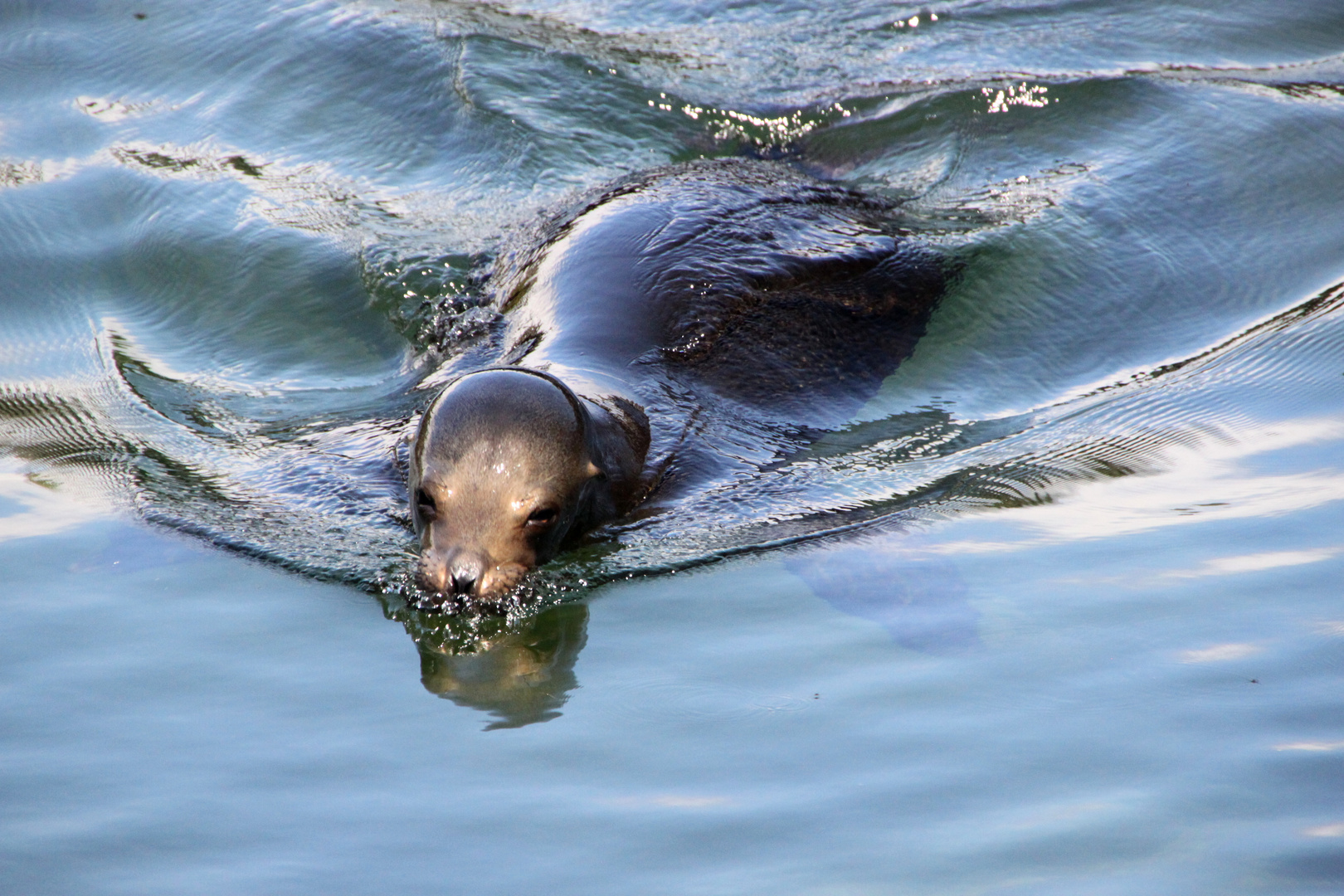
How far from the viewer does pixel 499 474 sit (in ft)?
17.1

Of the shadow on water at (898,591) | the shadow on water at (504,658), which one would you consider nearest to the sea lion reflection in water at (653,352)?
the shadow on water at (504,658)

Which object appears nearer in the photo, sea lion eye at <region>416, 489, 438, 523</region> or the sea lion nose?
the sea lion nose

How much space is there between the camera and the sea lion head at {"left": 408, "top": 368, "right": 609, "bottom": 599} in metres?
5.11

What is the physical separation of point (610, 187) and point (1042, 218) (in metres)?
2.58

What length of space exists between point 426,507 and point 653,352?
1.71m

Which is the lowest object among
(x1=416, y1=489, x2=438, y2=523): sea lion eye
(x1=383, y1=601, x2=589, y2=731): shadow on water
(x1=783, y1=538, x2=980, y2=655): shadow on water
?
(x1=383, y1=601, x2=589, y2=731): shadow on water

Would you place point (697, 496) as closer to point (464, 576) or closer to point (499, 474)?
point (499, 474)

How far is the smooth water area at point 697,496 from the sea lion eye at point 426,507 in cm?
26

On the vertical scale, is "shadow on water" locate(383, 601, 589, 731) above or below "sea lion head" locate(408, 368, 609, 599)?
below

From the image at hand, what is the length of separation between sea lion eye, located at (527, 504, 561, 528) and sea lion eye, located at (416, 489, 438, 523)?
0.34 metres

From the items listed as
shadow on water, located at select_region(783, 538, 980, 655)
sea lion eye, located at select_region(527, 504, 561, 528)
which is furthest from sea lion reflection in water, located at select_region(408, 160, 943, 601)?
shadow on water, located at select_region(783, 538, 980, 655)

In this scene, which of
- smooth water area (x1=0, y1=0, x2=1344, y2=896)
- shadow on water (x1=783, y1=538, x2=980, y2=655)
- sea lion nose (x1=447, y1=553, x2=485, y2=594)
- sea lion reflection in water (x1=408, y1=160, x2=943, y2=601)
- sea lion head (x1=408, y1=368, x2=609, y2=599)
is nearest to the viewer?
smooth water area (x1=0, y1=0, x2=1344, y2=896)

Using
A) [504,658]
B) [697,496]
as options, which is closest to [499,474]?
[504,658]

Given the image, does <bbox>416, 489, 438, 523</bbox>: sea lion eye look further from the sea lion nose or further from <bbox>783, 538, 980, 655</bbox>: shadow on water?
<bbox>783, 538, 980, 655</bbox>: shadow on water
